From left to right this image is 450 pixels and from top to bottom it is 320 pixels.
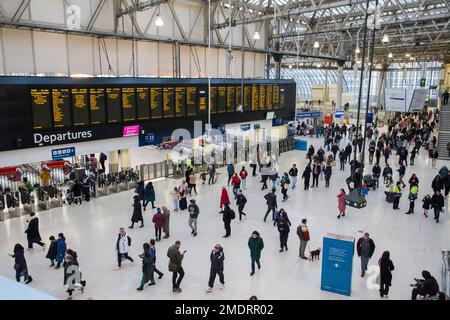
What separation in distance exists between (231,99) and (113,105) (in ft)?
21.7

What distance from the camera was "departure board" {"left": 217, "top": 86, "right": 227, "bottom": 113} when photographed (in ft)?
60.5

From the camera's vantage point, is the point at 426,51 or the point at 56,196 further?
the point at 426,51

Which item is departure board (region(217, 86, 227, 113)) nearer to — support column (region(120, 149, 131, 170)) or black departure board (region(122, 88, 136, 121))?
black departure board (region(122, 88, 136, 121))

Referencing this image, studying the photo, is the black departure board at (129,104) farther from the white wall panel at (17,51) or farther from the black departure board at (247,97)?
the black departure board at (247,97)

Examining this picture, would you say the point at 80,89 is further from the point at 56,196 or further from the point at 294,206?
the point at 294,206

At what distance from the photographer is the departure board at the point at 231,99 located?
18970mm

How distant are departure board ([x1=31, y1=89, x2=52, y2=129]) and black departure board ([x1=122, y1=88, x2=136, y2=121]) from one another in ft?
9.31

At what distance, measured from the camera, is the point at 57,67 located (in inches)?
654

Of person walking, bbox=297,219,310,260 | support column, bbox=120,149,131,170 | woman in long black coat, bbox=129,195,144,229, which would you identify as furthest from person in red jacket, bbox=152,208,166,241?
support column, bbox=120,149,131,170

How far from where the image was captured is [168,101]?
16.2m

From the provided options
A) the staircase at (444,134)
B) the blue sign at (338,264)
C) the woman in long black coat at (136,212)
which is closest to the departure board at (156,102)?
the woman in long black coat at (136,212)
